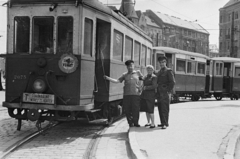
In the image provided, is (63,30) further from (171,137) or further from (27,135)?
(171,137)

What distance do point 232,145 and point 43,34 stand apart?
4707mm

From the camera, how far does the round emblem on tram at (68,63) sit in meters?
7.18

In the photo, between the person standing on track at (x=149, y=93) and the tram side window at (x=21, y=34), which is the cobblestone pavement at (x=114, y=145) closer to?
the person standing on track at (x=149, y=93)

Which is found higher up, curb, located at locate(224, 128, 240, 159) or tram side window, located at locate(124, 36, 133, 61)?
tram side window, located at locate(124, 36, 133, 61)

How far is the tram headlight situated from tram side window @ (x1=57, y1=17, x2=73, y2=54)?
0.78 m

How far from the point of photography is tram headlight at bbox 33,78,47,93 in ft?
23.9

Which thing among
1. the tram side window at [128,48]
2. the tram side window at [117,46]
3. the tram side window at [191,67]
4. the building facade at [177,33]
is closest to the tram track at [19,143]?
the tram side window at [117,46]

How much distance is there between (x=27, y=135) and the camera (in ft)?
25.5

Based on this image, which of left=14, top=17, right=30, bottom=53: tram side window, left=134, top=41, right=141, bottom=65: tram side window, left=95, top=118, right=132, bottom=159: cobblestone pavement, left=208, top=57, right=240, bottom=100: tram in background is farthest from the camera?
left=208, top=57, right=240, bottom=100: tram in background

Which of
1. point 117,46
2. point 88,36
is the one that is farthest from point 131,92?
point 88,36

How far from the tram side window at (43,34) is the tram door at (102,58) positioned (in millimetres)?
1350

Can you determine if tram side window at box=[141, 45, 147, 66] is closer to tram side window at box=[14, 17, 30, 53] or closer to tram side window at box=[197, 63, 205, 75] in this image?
tram side window at box=[14, 17, 30, 53]

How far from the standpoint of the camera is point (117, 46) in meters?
9.10

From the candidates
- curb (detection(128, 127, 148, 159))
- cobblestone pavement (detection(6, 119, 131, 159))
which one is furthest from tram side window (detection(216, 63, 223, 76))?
curb (detection(128, 127, 148, 159))
